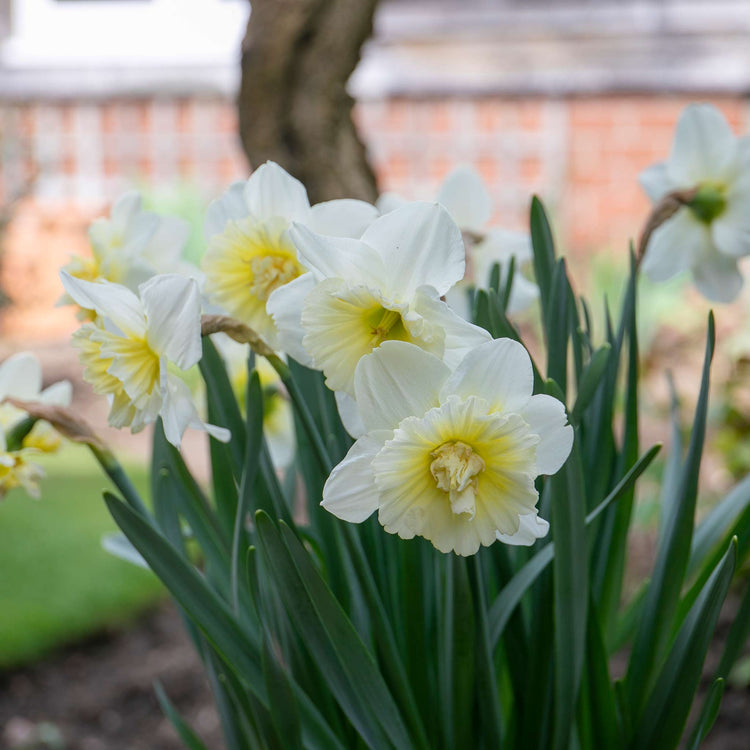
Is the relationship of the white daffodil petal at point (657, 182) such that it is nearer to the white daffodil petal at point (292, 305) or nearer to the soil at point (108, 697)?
the white daffodil petal at point (292, 305)

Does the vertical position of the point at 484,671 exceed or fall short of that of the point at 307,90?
it falls short

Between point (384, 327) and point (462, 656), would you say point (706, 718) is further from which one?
point (384, 327)

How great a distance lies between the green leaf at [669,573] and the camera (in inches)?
26.0

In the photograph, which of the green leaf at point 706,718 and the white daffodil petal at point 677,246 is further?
the white daffodil petal at point 677,246

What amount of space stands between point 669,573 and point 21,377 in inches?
20.3

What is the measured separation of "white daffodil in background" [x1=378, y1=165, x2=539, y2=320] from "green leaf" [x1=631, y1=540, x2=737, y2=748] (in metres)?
0.30

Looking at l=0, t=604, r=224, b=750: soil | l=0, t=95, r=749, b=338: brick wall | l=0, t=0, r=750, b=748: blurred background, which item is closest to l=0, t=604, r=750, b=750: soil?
l=0, t=604, r=224, b=750: soil

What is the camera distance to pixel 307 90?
4.05 feet

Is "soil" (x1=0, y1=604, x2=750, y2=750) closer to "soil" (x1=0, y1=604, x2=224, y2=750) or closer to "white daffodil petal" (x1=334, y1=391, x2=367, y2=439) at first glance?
"soil" (x1=0, y1=604, x2=224, y2=750)

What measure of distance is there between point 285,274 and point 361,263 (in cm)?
11

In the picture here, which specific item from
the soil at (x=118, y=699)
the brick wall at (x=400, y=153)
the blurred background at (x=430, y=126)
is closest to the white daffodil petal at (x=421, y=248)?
the soil at (x=118, y=699)

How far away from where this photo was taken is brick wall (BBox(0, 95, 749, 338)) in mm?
6215

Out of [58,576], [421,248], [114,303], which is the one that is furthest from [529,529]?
[58,576]

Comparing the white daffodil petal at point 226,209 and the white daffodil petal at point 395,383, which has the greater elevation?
the white daffodil petal at point 226,209
